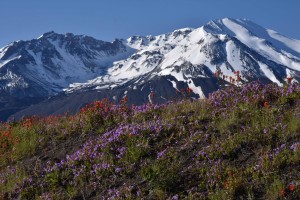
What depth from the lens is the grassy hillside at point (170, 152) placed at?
7.85 metres

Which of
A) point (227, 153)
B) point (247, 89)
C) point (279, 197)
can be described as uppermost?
point (247, 89)

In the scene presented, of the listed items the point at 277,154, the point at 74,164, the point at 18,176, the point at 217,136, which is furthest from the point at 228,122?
the point at 18,176

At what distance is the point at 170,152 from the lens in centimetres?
910

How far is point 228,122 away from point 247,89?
2.13m

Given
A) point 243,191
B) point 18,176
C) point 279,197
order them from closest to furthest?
point 279,197 → point 243,191 → point 18,176

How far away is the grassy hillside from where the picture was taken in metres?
7.85

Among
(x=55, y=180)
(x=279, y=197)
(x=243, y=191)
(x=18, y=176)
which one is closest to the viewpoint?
(x=279, y=197)

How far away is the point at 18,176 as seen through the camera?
9.96 meters

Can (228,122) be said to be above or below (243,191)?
above

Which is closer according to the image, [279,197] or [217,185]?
[279,197]

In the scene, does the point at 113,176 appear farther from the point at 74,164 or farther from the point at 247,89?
the point at 247,89

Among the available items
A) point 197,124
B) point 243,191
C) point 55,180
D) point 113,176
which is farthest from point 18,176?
point 243,191

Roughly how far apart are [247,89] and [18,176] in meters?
5.82

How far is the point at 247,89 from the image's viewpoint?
1153 centimetres
